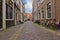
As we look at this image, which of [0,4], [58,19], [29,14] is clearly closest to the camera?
[0,4]

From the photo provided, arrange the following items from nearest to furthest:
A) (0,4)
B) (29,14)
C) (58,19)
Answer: (0,4) < (58,19) < (29,14)

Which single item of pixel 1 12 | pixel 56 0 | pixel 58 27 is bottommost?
pixel 58 27

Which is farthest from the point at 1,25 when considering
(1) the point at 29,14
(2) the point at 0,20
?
(1) the point at 29,14

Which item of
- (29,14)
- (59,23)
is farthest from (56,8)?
(29,14)

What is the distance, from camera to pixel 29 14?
131625mm

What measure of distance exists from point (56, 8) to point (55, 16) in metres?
1.10

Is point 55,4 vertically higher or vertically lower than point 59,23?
higher

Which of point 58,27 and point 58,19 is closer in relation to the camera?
point 58,27

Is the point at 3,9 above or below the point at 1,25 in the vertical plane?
above

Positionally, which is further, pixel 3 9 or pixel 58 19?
pixel 58 19

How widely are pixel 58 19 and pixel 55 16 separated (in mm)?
1327

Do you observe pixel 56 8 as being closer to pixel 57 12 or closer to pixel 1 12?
pixel 57 12

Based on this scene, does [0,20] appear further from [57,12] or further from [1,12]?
[57,12]

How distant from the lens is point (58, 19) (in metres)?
20.5
